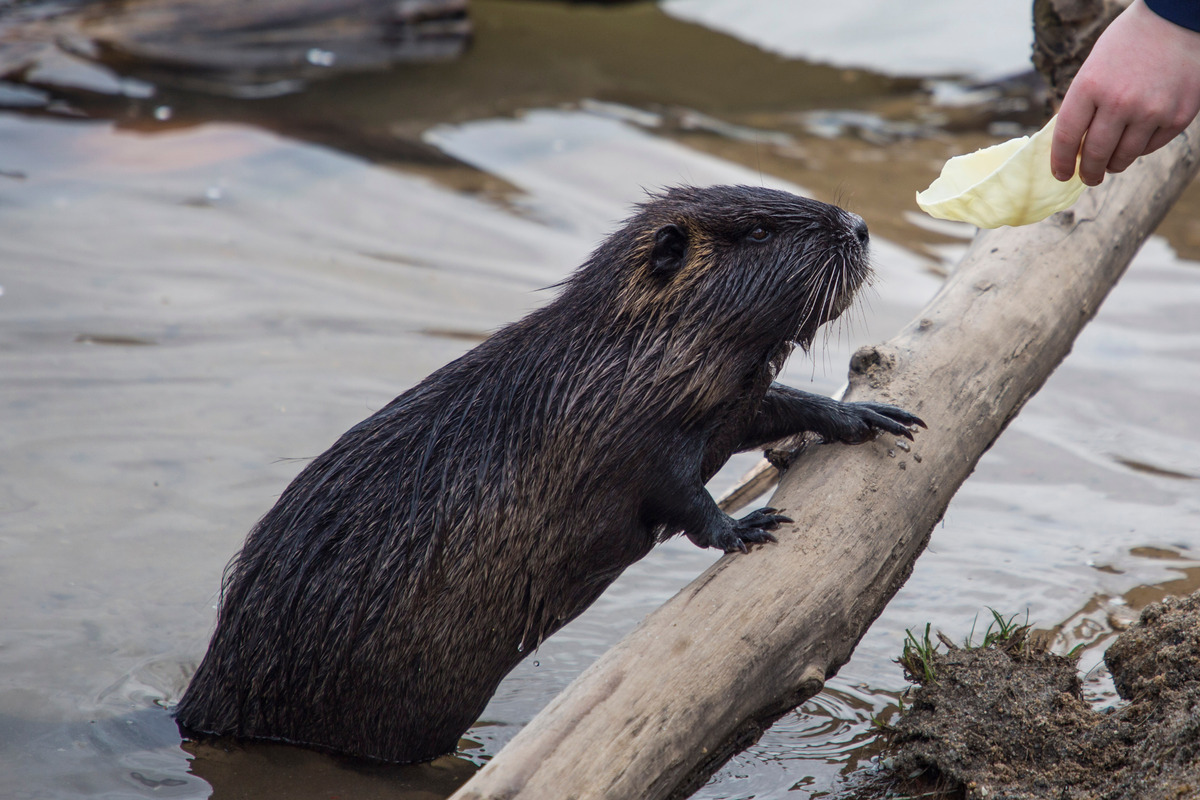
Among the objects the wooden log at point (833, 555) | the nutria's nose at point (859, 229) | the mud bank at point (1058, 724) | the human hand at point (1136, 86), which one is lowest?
the mud bank at point (1058, 724)

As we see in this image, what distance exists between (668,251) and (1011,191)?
35.8 inches

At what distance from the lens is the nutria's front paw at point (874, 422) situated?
3154 mm

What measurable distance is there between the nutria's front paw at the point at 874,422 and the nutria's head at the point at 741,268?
25 centimetres

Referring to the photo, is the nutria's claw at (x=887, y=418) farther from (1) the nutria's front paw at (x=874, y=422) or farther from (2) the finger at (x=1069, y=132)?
(2) the finger at (x=1069, y=132)

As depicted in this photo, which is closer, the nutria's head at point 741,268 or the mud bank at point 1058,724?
the mud bank at point 1058,724

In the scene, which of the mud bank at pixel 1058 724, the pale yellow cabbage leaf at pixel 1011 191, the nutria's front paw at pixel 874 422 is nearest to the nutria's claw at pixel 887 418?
the nutria's front paw at pixel 874 422

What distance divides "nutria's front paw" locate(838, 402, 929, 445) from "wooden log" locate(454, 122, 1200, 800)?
4 centimetres

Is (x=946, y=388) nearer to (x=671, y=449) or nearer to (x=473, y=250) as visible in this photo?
(x=671, y=449)

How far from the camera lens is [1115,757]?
2752 millimetres

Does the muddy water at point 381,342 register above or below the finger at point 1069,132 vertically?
below

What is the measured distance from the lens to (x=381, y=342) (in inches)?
237

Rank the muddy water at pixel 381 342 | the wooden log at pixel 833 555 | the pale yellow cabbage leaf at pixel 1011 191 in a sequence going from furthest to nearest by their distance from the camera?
the muddy water at pixel 381 342, the pale yellow cabbage leaf at pixel 1011 191, the wooden log at pixel 833 555

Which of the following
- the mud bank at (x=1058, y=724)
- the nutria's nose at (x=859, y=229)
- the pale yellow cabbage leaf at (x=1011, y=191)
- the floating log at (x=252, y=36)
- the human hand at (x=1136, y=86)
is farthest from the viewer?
the floating log at (x=252, y=36)

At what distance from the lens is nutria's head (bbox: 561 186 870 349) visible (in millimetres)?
3088
